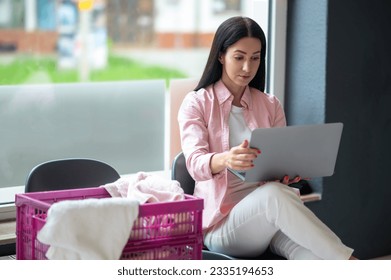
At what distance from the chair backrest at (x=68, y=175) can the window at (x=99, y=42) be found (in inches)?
18.7

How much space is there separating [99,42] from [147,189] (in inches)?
39.5

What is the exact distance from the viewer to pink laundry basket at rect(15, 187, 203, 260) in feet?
7.37

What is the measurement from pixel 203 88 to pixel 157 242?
2.68ft

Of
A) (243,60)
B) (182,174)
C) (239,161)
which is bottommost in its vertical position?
(182,174)

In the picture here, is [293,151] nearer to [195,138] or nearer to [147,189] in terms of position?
[195,138]

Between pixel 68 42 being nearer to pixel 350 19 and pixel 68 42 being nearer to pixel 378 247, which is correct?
pixel 350 19

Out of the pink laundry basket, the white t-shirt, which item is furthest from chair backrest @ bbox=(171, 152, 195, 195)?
the pink laundry basket

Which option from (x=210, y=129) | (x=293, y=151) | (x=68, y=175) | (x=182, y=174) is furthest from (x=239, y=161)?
(x=68, y=175)

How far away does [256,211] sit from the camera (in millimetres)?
2549

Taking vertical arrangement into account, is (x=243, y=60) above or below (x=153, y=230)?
above

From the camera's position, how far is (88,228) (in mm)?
2156

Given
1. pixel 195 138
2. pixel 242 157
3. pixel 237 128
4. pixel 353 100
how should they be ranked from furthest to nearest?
pixel 353 100, pixel 237 128, pixel 195 138, pixel 242 157
